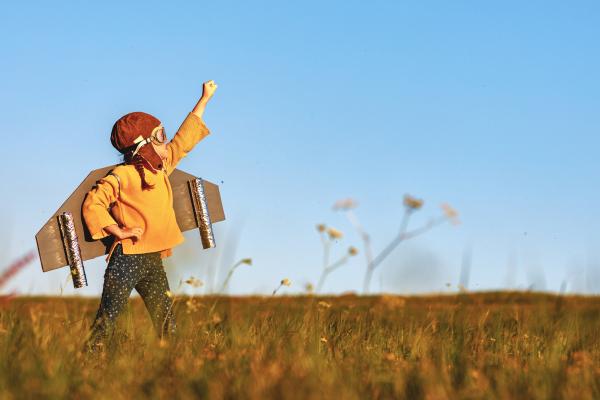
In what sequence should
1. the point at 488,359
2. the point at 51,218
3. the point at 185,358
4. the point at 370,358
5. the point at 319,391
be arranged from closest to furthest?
the point at 319,391 → the point at 185,358 → the point at 370,358 → the point at 488,359 → the point at 51,218

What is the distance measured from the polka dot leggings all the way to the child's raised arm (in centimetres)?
76

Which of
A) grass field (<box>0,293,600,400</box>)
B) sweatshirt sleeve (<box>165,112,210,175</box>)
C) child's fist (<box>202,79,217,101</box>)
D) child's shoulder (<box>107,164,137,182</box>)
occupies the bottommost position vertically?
grass field (<box>0,293,600,400</box>)

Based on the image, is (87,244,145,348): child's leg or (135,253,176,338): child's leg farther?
(135,253,176,338): child's leg

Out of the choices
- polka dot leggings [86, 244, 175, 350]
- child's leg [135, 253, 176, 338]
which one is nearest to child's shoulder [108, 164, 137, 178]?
polka dot leggings [86, 244, 175, 350]

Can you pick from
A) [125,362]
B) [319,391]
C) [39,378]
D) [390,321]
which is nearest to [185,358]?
[125,362]

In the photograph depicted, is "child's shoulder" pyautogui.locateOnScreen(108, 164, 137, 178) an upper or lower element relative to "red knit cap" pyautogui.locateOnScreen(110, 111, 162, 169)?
lower

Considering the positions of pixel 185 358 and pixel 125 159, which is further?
pixel 125 159

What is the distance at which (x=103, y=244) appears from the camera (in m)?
5.61

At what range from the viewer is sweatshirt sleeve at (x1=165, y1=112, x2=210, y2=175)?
230 inches

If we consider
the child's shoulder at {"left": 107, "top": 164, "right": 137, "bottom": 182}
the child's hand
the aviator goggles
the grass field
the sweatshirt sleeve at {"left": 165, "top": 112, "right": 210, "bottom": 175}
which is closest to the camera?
the grass field

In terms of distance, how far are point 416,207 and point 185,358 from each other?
1.41 metres

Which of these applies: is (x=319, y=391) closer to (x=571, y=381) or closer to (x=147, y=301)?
(x=571, y=381)

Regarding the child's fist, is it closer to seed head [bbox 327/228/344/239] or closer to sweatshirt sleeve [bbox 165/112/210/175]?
sweatshirt sleeve [bbox 165/112/210/175]

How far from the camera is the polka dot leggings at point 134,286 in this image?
5.38 m
